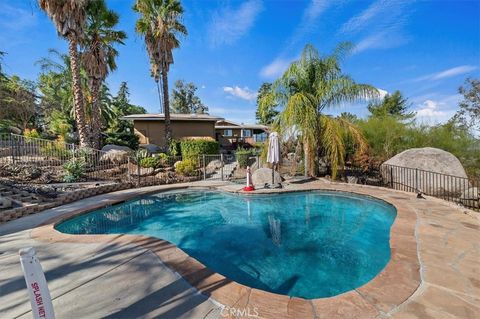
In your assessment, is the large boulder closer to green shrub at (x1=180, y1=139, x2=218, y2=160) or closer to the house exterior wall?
green shrub at (x1=180, y1=139, x2=218, y2=160)

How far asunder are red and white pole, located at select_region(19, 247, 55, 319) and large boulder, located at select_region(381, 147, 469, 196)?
11.2m

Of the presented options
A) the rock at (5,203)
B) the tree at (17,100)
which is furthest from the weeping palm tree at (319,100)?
the tree at (17,100)

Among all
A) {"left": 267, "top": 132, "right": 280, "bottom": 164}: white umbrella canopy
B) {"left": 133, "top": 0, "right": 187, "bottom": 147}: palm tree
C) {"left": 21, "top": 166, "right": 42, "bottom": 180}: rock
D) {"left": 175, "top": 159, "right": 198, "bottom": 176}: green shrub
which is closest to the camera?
{"left": 267, "top": 132, "right": 280, "bottom": 164}: white umbrella canopy

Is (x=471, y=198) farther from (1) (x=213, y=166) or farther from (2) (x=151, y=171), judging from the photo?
(2) (x=151, y=171)

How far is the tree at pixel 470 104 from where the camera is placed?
54.1 feet

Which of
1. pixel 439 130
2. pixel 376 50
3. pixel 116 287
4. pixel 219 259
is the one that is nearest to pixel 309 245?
pixel 219 259

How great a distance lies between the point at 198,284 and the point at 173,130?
2056 centimetres

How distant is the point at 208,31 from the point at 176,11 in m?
6.29

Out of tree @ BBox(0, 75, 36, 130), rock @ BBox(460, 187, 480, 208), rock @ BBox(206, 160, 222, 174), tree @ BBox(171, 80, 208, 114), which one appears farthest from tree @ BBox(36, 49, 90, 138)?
rock @ BBox(460, 187, 480, 208)

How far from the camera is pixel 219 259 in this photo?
183 inches

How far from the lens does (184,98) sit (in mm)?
47656

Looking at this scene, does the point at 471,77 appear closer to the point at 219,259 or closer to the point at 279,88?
the point at 279,88

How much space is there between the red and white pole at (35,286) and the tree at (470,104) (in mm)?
23259

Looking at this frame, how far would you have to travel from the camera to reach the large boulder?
29.0 ft
